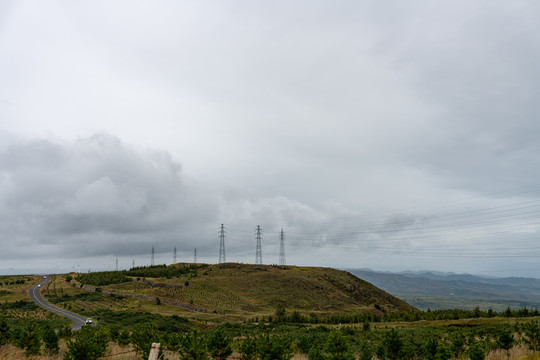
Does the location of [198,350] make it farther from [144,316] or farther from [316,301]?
[316,301]

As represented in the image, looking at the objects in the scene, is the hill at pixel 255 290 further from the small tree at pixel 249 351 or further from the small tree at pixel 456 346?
the small tree at pixel 249 351

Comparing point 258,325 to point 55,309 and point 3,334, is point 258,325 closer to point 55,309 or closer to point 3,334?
point 3,334

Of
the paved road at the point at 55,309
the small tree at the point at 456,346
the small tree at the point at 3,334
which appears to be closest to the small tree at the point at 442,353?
the small tree at the point at 456,346

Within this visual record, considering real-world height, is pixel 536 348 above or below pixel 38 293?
above

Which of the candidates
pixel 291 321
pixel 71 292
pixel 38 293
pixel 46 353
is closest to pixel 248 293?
pixel 291 321

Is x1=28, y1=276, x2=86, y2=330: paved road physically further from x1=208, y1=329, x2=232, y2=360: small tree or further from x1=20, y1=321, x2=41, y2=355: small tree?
x1=208, y1=329, x2=232, y2=360: small tree

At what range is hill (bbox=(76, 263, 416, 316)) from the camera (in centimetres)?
9894

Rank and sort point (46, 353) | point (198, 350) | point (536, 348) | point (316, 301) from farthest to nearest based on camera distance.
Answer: point (316, 301) < point (46, 353) < point (536, 348) < point (198, 350)

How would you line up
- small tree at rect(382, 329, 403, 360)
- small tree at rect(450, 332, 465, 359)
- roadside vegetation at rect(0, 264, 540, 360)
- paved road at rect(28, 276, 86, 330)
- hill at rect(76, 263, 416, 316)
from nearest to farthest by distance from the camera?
small tree at rect(382, 329, 403, 360)
roadside vegetation at rect(0, 264, 540, 360)
small tree at rect(450, 332, 465, 359)
paved road at rect(28, 276, 86, 330)
hill at rect(76, 263, 416, 316)

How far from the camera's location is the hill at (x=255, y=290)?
325 feet

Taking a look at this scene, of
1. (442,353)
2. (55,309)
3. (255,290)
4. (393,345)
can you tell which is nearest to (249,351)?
(393,345)

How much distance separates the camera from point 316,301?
364ft

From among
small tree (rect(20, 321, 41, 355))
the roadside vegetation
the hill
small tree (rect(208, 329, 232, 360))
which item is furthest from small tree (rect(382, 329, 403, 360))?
the hill

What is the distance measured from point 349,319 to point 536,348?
56.1 meters
